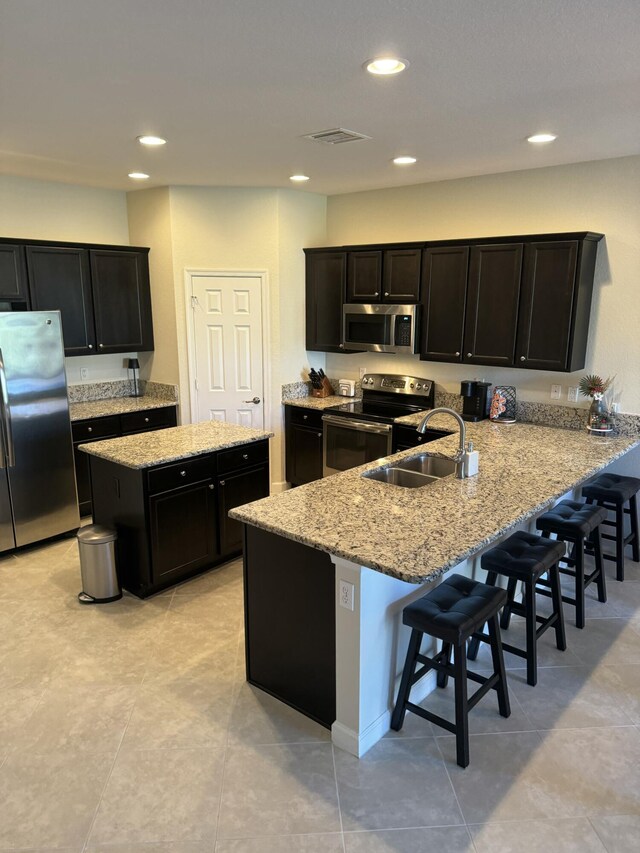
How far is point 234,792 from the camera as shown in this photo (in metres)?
2.29

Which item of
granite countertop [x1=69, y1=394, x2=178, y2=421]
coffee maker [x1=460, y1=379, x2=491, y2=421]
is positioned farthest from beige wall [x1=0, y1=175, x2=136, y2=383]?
coffee maker [x1=460, y1=379, x2=491, y2=421]

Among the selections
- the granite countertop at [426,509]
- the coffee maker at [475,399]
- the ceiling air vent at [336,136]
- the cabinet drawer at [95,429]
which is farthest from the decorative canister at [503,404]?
the cabinet drawer at [95,429]

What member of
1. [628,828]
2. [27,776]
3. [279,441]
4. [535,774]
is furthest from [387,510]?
[279,441]

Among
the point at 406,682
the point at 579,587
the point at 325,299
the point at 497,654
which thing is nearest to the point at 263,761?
the point at 406,682

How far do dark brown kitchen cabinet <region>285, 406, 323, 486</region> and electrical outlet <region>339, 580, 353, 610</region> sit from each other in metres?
3.08

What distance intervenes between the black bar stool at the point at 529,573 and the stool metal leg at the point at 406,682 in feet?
1.79

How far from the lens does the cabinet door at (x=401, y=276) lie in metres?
4.95

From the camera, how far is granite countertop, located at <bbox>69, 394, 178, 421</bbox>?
4953 mm

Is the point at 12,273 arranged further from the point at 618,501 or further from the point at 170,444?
the point at 618,501

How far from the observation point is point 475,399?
4.80 meters

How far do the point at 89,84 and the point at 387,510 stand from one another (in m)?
2.33

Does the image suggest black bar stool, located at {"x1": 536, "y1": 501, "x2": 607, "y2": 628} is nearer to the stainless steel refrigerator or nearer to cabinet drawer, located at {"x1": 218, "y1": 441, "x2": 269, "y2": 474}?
cabinet drawer, located at {"x1": 218, "y1": 441, "x2": 269, "y2": 474}

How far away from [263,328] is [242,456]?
6.00 ft

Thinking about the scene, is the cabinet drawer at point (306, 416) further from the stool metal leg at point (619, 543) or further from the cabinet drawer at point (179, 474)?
the stool metal leg at point (619, 543)
